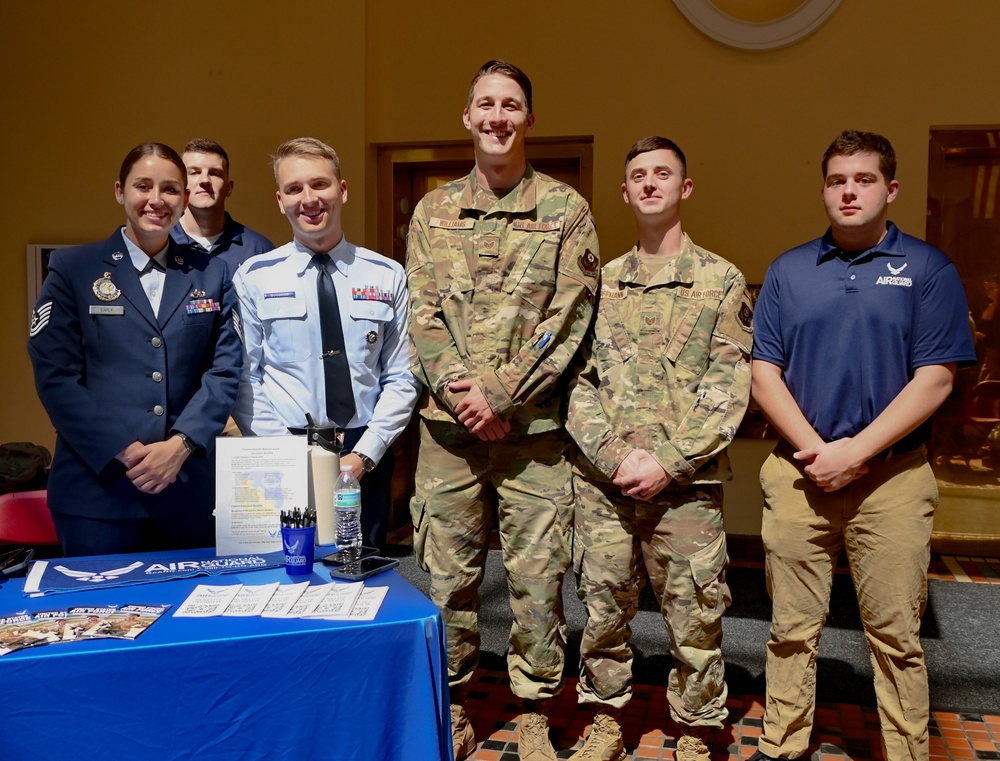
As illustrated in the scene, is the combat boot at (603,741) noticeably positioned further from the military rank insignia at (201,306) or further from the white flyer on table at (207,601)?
the military rank insignia at (201,306)

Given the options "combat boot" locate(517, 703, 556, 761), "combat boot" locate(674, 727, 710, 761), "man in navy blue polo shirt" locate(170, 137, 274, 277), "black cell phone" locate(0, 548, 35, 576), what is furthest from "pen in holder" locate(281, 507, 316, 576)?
"man in navy blue polo shirt" locate(170, 137, 274, 277)

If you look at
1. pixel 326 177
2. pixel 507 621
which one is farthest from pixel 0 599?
pixel 507 621

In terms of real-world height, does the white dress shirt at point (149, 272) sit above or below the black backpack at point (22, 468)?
above

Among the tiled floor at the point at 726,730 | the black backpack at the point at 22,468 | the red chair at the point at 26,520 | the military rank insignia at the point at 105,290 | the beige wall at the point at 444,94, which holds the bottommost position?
the tiled floor at the point at 726,730

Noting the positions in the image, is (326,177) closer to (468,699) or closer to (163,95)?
(468,699)

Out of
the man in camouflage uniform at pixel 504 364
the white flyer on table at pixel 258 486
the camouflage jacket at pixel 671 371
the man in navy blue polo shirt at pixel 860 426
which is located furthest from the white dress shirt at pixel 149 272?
the man in navy blue polo shirt at pixel 860 426

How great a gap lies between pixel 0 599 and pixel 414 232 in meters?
1.59

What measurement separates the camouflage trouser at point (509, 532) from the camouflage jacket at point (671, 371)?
0.17 meters

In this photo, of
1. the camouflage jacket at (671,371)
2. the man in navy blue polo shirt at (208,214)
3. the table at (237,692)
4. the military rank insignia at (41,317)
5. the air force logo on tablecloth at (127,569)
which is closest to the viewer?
the table at (237,692)

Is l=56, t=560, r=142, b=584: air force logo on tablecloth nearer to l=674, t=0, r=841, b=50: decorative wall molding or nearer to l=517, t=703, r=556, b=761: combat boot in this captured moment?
l=517, t=703, r=556, b=761: combat boot

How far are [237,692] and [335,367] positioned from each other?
1.20 metres

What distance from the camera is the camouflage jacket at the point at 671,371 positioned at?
2.80m

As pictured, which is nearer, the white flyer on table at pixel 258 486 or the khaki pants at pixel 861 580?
the white flyer on table at pixel 258 486

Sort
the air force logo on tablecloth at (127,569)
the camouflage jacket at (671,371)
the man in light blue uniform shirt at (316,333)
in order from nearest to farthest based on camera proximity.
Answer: the air force logo on tablecloth at (127,569) < the camouflage jacket at (671,371) < the man in light blue uniform shirt at (316,333)
